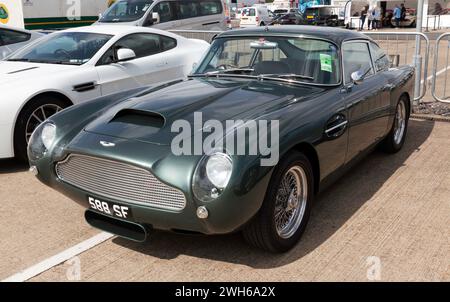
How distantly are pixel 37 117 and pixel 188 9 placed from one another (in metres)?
9.31

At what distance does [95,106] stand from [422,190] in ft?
10.1

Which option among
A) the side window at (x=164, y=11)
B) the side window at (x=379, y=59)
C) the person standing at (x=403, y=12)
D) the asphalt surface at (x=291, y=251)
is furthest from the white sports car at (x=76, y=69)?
the person standing at (x=403, y=12)

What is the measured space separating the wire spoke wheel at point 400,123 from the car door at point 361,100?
0.76 meters

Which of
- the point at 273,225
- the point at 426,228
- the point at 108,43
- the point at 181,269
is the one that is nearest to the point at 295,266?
the point at 273,225

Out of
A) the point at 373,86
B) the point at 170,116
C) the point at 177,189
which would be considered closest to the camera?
the point at 177,189

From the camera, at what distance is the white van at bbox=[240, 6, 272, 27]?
3281 centimetres

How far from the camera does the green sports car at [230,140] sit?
2.92 m

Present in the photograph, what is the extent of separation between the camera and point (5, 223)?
397 cm

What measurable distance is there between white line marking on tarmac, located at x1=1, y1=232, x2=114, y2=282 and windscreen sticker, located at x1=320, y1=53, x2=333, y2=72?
2292 mm

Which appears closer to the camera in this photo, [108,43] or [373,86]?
[373,86]

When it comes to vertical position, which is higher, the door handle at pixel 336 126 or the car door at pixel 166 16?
the car door at pixel 166 16

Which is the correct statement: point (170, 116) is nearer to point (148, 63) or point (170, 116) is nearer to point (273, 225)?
point (273, 225)

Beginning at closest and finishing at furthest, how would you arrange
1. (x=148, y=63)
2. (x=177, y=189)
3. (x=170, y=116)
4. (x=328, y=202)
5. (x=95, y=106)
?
(x=177, y=189)
(x=170, y=116)
(x=95, y=106)
(x=328, y=202)
(x=148, y=63)

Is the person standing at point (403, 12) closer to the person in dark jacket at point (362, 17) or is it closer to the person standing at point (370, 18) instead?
the person standing at point (370, 18)
